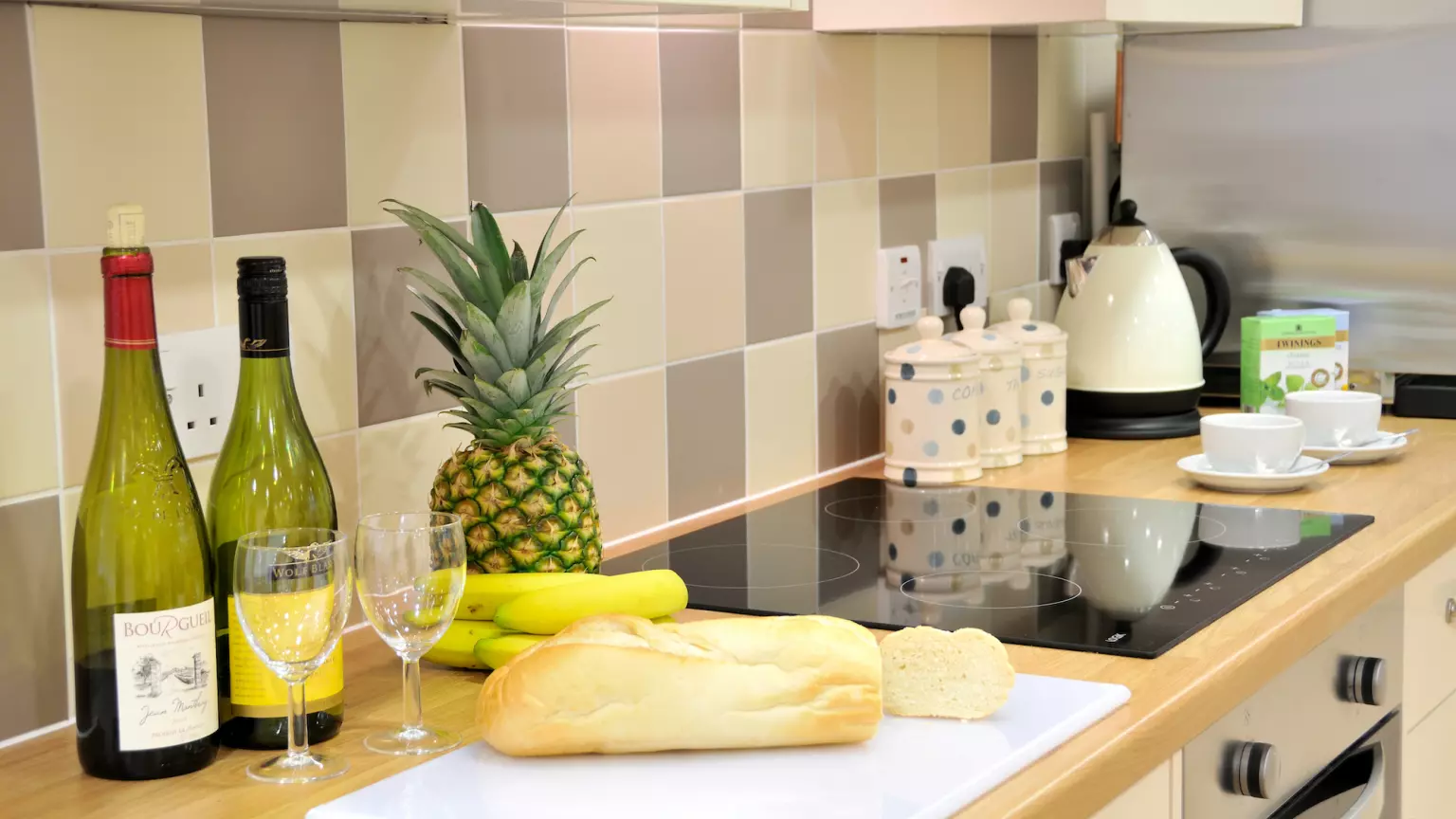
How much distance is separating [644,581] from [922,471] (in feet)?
2.38

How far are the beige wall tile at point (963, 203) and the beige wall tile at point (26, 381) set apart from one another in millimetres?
1312

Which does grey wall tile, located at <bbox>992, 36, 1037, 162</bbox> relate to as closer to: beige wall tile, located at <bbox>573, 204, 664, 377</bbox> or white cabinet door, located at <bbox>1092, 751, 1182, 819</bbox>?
beige wall tile, located at <bbox>573, 204, 664, 377</bbox>

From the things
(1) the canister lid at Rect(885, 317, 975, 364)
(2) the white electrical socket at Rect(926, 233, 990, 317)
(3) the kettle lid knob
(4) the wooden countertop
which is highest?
(2) the white electrical socket at Rect(926, 233, 990, 317)

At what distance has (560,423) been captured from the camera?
1.58 meters

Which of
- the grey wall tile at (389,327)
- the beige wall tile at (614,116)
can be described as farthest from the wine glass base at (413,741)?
the beige wall tile at (614,116)

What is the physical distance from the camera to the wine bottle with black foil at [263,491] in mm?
1062

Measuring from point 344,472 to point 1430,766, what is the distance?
44.6 inches

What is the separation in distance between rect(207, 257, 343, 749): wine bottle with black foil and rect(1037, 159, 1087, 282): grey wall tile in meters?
1.54

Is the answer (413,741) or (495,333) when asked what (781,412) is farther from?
(413,741)

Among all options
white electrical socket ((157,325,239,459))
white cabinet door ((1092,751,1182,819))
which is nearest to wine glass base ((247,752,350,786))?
white electrical socket ((157,325,239,459))

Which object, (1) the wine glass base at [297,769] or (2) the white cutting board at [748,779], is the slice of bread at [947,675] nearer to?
(2) the white cutting board at [748,779]

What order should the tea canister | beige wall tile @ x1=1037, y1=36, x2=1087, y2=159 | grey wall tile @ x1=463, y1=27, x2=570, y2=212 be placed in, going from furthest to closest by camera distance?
1. beige wall tile @ x1=1037, y1=36, x2=1087, y2=159
2. the tea canister
3. grey wall tile @ x1=463, y1=27, x2=570, y2=212

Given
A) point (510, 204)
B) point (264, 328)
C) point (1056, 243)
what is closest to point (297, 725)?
point (264, 328)

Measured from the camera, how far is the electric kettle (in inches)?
83.0
